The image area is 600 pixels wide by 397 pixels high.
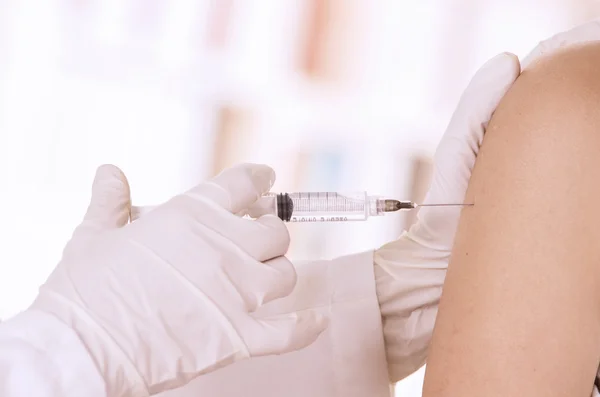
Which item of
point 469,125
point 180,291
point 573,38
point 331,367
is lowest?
point 331,367

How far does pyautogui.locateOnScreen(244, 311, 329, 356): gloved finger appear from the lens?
0.97 m

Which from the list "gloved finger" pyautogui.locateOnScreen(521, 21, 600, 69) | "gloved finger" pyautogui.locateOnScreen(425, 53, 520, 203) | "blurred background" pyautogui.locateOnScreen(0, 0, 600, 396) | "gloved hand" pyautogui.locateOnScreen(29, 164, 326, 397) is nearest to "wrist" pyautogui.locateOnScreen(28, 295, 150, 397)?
"gloved hand" pyautogui.locateOnScreen(29, 164, 326, 397)

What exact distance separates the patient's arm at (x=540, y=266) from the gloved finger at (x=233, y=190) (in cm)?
40

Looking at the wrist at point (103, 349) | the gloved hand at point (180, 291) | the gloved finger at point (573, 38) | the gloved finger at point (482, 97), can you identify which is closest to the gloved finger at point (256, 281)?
the gloved hand at point (180, 291)

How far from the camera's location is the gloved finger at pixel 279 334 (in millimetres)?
969

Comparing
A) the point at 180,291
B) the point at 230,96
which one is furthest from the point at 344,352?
the point at 230,96

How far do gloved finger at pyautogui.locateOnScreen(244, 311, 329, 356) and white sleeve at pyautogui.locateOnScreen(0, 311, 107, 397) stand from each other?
255 millimetres

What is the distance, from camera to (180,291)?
0.94 m

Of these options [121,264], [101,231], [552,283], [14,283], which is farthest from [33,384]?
[14,283]

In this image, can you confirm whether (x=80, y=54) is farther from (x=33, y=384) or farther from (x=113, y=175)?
(x=33, y=384)

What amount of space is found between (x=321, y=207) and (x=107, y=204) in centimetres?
41

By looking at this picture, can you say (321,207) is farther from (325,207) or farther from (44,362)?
(44,362)

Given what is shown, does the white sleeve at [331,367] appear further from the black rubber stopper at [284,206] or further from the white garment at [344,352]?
the black rubber stopper at [284,206]

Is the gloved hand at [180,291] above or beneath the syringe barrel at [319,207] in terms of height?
beneath
